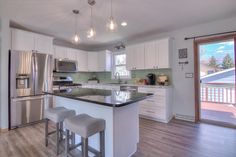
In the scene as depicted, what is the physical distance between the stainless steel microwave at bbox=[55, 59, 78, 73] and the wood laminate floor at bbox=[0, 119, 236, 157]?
6.27 ft

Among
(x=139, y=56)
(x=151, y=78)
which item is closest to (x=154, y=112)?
(x=151, y=78)

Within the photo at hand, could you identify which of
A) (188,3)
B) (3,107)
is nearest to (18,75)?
(3,107)

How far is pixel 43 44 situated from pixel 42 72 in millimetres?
822

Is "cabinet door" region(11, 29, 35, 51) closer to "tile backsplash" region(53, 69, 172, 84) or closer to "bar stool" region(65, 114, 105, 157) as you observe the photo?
"tile backsplash" region(53, 69, 172, 84)

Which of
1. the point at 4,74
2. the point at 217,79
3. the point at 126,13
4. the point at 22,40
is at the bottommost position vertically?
the point at 217,79

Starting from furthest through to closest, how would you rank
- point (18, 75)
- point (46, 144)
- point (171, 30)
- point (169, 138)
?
1. point (171, 30)
2. point (18, 75)
3. point (169, 138)
4. point (46, 144)

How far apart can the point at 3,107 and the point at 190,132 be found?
4.11 meters

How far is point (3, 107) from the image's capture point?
3.08m

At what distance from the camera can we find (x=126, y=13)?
285cm

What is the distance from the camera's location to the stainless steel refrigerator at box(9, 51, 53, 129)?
125 inches

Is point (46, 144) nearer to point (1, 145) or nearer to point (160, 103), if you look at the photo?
point (1, 145)

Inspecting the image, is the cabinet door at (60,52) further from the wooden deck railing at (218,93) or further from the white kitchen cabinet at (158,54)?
the wooden deck railing at (218,93)

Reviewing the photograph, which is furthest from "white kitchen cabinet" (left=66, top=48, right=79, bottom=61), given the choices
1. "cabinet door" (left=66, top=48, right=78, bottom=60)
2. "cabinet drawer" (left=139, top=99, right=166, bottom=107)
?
"cabinet drawer" (left=139, top=99, right=166, bottom=107)

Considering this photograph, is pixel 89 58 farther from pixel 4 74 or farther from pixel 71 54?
pixel 4 74
